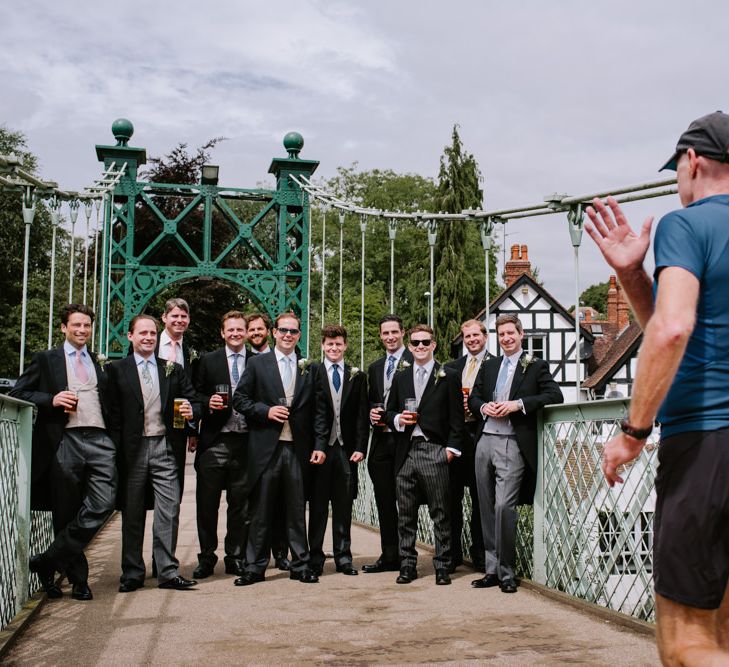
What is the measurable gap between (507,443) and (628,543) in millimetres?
1227

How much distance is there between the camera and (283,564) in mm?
6438

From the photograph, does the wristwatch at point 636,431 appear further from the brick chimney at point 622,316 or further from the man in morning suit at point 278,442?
the brick chimney at point 622,316

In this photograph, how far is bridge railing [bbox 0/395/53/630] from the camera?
4383mm

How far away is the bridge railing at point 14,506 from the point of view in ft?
14.4

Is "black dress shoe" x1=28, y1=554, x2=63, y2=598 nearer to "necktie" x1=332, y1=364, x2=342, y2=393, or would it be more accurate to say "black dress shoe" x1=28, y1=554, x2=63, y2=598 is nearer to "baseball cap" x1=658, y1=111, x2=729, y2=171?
"necktie" x1=332, y1=364, x2=342, y2=393

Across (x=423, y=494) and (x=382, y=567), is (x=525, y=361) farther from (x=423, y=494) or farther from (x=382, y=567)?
(x=382, y=567)

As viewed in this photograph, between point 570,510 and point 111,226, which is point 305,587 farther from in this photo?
point 111,226

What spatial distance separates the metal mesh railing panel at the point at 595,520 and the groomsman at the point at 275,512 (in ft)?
5.71

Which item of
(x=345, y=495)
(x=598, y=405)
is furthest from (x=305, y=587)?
(x=598, y=405)

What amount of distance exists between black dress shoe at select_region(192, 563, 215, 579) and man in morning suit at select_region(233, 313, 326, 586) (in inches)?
11.9

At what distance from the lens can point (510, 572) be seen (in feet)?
18.2

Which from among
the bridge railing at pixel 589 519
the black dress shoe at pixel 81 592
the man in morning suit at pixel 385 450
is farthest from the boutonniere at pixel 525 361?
the black dress shoe at pixel 81 592

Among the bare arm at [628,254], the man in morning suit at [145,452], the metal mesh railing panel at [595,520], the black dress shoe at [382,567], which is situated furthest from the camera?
the black dress shoe at [382,567]

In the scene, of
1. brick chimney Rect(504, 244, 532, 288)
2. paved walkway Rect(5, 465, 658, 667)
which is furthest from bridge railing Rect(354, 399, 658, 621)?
brick chimney Rect(504, 244, 532, 288)
